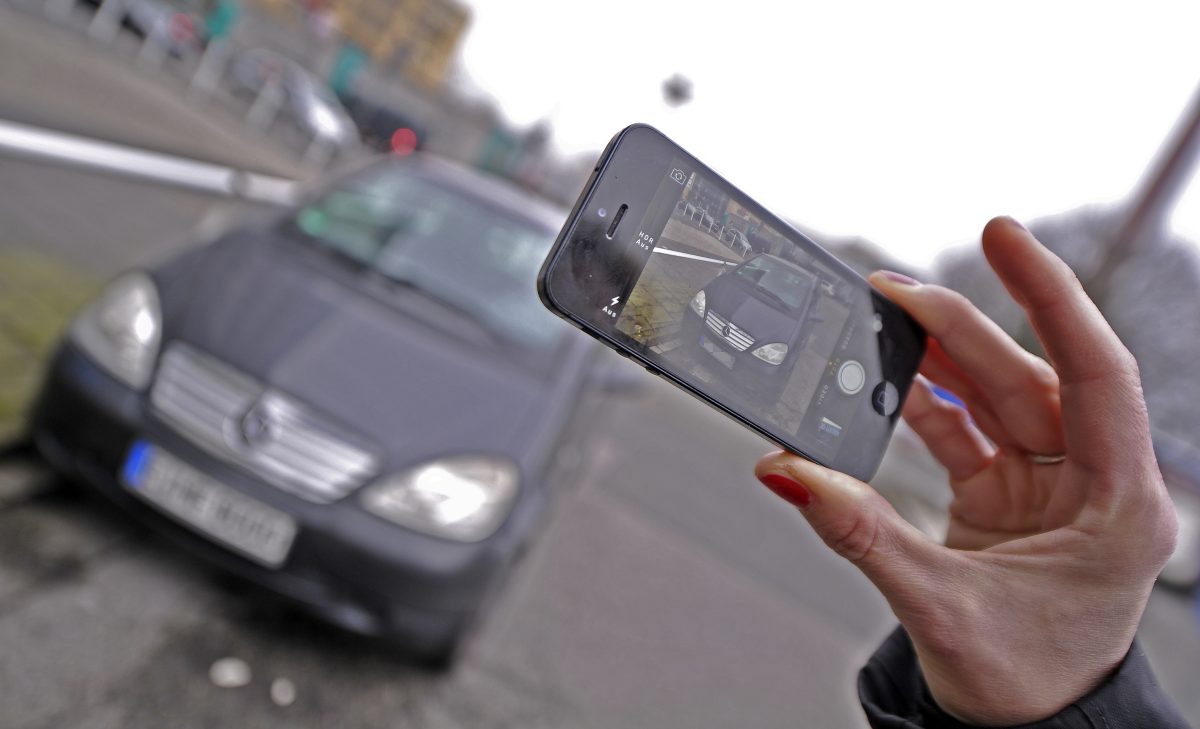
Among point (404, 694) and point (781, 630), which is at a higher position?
point (781, 630)

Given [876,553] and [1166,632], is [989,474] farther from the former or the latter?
[1166,632]

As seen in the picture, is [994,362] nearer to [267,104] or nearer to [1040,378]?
[1040,378]

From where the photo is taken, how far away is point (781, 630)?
496 cm

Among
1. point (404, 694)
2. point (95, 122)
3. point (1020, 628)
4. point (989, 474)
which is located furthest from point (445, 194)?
point (95, 122)

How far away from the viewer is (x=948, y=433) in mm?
1808

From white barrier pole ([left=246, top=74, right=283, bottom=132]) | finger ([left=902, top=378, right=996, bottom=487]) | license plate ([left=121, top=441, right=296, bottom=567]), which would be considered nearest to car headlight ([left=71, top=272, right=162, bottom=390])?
license plate ([left=121, top=441, right=296, bottom=567])

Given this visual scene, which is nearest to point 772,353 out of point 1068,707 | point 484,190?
point 1068,707

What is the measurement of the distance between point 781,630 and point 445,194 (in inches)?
126

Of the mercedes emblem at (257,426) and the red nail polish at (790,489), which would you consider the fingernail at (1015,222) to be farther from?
the mercedes emblem at (257,426)

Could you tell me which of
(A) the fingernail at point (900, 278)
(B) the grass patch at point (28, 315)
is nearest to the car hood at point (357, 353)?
(B) the grass patch at point (28, 315)

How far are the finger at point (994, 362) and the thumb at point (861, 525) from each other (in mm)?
503

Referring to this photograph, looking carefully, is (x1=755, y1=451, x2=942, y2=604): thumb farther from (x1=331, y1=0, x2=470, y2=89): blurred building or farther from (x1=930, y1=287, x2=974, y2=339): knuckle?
(x1=331, y1=0, x2=470, y2=89): blurred building

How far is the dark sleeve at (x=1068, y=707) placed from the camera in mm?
1127

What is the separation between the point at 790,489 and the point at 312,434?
71.1 inches
